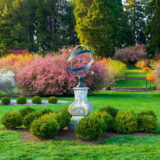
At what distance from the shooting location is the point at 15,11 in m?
40.6

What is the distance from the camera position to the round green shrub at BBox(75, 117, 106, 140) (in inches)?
218

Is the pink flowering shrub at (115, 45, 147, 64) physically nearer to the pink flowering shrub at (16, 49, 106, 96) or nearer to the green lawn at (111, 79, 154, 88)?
the green lawn at (111, 79, 154, 88)

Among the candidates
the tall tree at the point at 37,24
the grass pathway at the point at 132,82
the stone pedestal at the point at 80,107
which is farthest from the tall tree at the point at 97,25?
the stone pedestal at the point at 80,107

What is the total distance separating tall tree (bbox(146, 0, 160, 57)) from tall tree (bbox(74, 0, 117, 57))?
9267mm

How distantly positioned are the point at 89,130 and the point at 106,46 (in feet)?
82.3

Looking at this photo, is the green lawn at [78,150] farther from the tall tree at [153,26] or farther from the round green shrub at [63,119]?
the tall tree at [153,26]

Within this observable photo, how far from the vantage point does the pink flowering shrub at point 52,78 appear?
17.2m

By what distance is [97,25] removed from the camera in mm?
30031

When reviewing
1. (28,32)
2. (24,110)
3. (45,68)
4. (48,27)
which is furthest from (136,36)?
(24,110)

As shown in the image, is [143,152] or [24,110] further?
[24,110]

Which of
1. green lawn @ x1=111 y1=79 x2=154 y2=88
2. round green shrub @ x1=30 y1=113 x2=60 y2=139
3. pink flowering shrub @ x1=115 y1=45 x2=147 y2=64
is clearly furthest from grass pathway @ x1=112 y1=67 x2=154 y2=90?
round green shrub @ x1=30 y1=113 x2=60 y2=139

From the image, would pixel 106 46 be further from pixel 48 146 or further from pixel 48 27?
pixel 48 146

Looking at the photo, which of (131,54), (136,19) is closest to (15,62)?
(131,54)

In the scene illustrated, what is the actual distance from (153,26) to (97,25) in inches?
452
